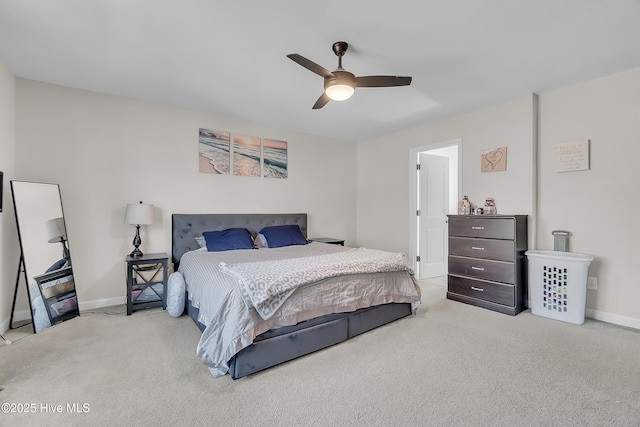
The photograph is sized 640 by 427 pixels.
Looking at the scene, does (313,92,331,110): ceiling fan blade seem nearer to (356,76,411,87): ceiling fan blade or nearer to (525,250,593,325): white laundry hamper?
(356,76,411,87): ceiling fan blade

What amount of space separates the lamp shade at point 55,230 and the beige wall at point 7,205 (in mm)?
325

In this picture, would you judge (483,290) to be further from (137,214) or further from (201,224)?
(137,214)

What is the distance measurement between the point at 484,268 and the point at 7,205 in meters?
5.08

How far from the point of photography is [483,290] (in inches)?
141

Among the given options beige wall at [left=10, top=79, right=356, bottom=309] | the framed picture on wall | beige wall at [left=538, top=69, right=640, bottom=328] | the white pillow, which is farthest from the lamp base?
beige wall at [left=538, top=69, right=640, bottom=328]

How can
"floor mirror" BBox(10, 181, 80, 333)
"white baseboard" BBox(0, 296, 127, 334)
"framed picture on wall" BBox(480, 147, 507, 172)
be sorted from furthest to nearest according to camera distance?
1. "framed picture on wall" BBox(480, 147, 507, 172)
2. "white baseboard" BBox(0, 296, 127, 334)
3. "floor mirror" BBox(10, 181, 80, 333)

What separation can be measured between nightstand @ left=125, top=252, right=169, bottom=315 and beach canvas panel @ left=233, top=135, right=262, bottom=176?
5.43 feet

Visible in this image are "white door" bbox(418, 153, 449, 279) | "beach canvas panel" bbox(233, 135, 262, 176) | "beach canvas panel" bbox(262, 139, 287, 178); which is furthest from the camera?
"white door" bbox(418, 153, 449, 279)

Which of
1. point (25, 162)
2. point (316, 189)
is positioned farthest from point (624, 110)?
point (25, 162)

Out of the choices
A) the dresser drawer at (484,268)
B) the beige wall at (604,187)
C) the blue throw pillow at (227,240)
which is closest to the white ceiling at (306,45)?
the beige wall at (604,187)

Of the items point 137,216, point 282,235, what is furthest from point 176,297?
point 282,235

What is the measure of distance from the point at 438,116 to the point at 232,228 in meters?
3.31

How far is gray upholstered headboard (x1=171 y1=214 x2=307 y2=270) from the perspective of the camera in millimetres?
3842

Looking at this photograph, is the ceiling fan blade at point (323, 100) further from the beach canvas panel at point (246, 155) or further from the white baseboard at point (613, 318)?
the white baseboard at point (613, 318)
